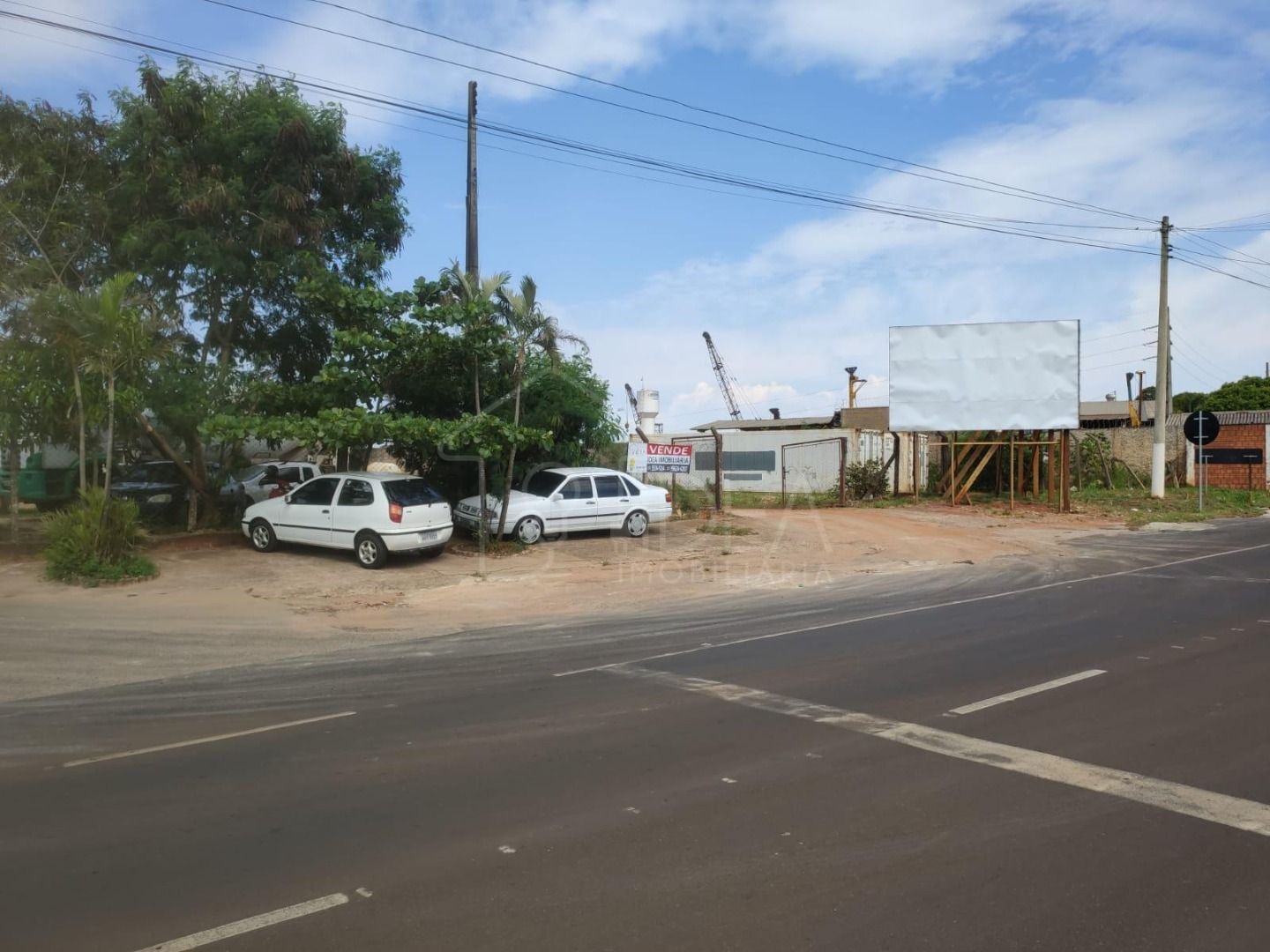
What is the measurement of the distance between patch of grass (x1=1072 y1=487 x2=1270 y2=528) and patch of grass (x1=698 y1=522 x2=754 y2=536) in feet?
34.6

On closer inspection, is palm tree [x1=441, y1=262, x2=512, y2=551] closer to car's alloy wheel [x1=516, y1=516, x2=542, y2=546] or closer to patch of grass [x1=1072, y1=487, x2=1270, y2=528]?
car's alloy wheel [x1=516, y1=516, x2=542, y2=546]

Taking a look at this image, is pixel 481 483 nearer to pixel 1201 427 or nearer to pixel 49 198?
pixel 49 198

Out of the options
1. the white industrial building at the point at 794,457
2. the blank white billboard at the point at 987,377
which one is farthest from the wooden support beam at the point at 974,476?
the white industrial building at the point at 794,457

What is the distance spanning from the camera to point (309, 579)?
1564cm

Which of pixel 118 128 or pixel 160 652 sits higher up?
pixel 118 128

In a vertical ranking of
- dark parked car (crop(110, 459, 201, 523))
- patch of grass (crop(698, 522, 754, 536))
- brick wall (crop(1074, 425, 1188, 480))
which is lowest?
patch of grass (crop(698, 522, 754, 536))

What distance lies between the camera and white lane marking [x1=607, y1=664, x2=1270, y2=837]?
5312 millimetres

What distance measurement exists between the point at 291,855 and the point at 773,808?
2.50 metres

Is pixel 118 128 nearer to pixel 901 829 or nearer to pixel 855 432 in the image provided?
pixel 901 829

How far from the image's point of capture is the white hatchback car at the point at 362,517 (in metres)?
16.4

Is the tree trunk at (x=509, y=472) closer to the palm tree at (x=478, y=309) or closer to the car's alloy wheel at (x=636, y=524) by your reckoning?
the palm tree at (x=478, y=309)

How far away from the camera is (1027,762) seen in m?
6.17

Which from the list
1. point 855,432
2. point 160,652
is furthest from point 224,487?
point 855,432

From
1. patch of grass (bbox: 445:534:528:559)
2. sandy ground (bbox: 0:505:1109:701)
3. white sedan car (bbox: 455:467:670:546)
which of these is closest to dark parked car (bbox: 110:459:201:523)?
sandy ground (bbox: 0:505:1109:701)
